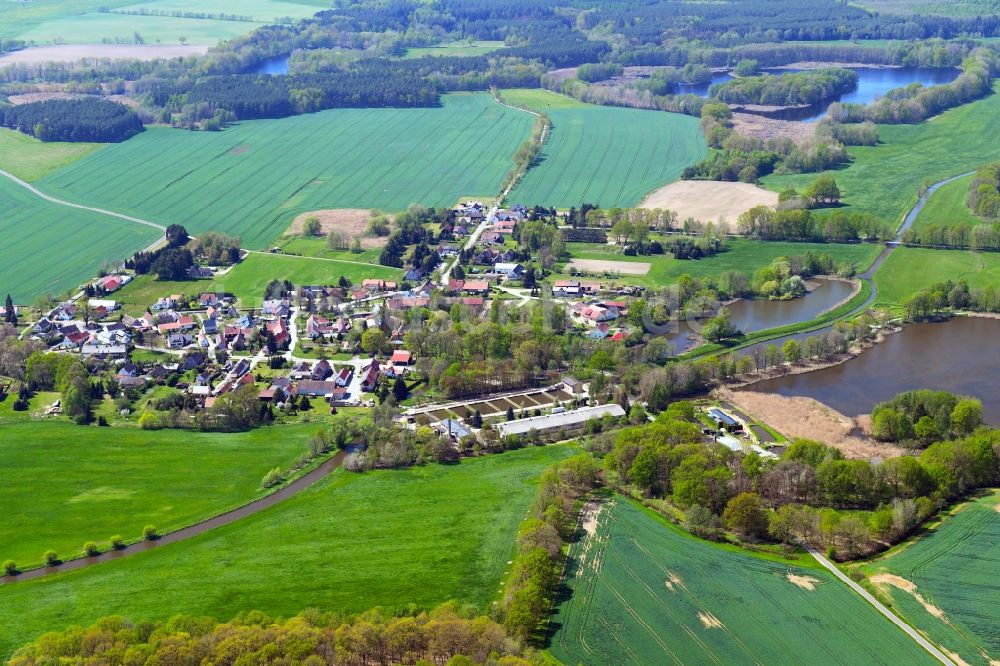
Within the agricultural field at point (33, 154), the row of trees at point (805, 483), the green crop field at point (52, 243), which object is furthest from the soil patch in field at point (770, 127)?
the agricultural field at point (33, 154)

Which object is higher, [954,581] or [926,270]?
[926,270]

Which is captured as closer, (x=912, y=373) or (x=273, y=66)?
(x=912, y=373)

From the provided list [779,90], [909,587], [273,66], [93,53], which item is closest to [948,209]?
[779,90]

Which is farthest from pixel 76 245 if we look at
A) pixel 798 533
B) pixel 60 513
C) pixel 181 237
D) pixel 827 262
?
pixel 798 533

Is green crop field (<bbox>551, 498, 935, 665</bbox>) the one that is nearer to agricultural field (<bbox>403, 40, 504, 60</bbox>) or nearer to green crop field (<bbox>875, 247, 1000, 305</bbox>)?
green crop field (<bbox>875, 247, 1000, 305</bbox>)

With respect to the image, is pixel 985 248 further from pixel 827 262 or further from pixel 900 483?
pixel 900 483

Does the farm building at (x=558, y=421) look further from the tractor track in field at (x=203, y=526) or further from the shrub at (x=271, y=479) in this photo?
the shrub at (x=271, y=479)

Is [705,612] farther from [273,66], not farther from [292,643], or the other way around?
[273,66]
